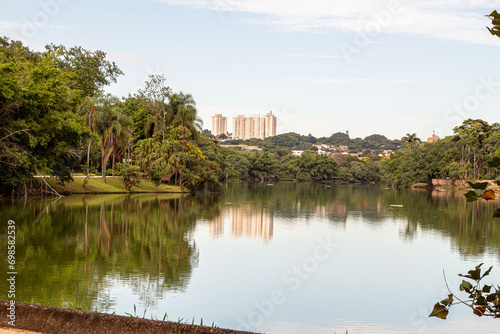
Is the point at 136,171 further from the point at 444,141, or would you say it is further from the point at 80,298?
the point at 444,141

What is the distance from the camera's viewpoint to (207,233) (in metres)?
19.9

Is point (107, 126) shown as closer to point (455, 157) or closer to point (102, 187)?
point (102, 187)

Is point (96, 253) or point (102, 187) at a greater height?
point (102, 187)

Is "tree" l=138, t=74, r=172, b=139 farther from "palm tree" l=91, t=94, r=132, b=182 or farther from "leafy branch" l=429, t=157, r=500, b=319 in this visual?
"leafy branch" l=429, t=157, r=500, b=319

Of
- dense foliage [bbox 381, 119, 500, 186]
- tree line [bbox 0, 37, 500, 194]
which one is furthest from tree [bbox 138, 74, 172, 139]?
dense foliage [bbox 381, 119, 500, 186]

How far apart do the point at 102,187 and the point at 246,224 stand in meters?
19.1

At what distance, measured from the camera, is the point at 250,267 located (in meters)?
13.9

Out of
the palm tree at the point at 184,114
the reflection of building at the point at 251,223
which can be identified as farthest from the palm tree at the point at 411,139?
the reflection of building at the point at 251,223

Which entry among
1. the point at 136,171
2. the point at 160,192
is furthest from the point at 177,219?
the point at 160,192

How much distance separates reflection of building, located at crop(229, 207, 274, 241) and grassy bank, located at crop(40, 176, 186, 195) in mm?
12393

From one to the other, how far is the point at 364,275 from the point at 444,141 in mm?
80748

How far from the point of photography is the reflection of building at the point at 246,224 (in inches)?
798

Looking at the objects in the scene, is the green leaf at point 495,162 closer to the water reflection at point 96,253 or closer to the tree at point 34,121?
the water reflection at point 96,253

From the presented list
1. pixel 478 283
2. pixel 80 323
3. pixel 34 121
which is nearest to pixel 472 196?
pixel 478 283
